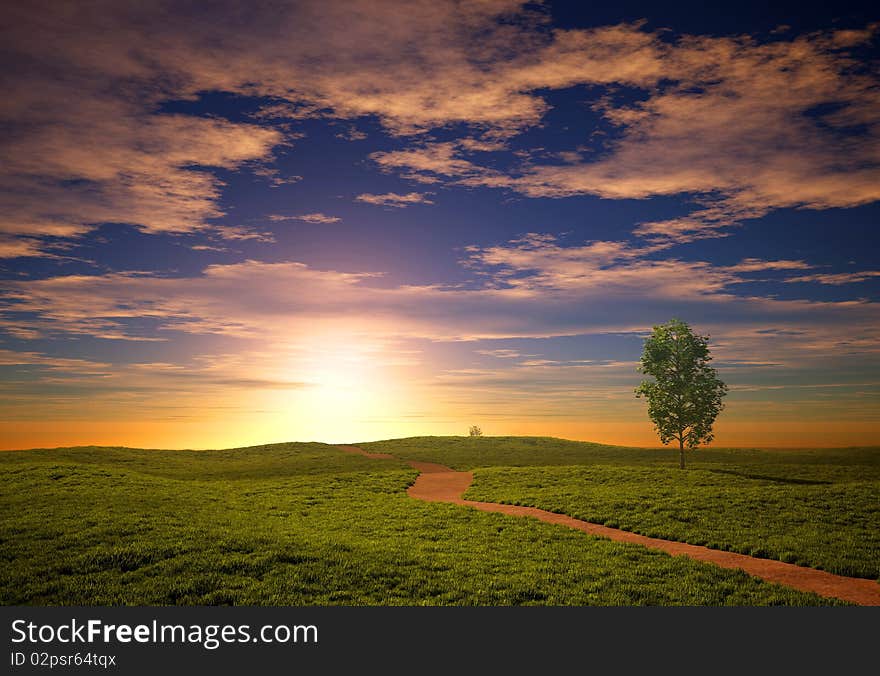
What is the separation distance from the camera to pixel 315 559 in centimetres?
1805

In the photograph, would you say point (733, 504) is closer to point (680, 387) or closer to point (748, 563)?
point (748, 563)

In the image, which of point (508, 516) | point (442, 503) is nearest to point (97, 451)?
point (442, 503)

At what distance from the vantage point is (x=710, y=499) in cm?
3145

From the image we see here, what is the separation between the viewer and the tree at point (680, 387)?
59.2m

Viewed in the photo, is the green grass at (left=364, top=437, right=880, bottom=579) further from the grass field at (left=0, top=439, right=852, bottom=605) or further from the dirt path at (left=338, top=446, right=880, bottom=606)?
the grass field at (left=0, top=439, right=852, bottom=605)

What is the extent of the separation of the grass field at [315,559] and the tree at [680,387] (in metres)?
38.6

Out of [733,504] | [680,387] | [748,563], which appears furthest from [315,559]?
[680,387]

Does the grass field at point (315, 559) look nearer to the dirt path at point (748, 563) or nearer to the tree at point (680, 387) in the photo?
the dirt path at point (748, 563)

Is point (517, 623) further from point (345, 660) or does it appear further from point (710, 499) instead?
point (710, 499)

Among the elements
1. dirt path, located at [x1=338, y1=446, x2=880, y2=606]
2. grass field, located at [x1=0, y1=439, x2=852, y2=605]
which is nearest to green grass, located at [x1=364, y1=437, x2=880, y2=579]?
dirt path, located at [x1=338, y1=446, x2=880, y2=606]

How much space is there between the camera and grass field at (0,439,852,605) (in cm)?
1491

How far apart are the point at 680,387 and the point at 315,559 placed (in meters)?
52.6

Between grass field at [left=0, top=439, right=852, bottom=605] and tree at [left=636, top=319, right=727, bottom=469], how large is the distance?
38.6m

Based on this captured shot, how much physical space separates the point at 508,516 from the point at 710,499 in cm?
1329
